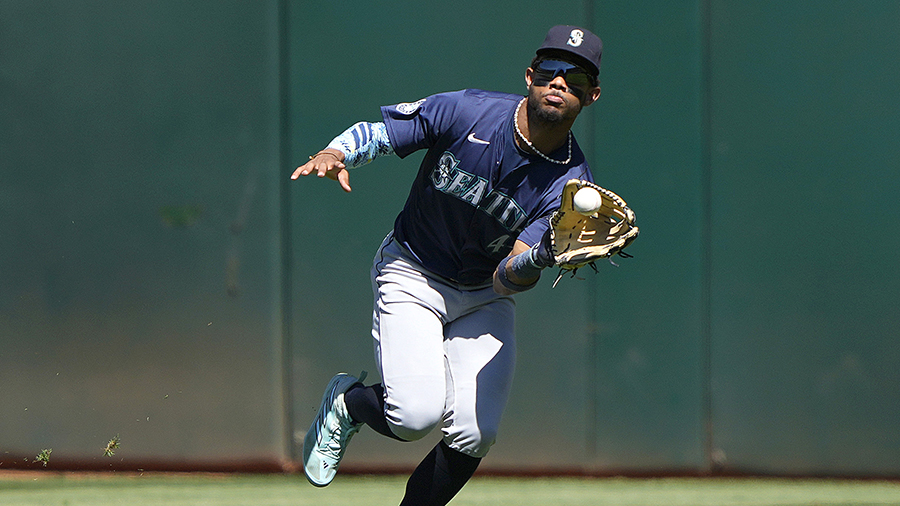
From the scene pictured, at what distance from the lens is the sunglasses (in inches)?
126

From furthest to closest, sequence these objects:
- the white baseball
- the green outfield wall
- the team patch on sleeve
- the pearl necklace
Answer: the green outfield wall, the team patch on sleeve, the pearl necklace, the white baseball

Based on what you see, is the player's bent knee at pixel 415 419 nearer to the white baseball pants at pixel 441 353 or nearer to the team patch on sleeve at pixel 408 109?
the white baseball pants at pixel 441 353

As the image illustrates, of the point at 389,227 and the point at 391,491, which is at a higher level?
the point at 389,227

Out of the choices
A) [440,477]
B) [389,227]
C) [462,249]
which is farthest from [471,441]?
[389,227]

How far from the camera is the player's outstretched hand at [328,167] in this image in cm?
297

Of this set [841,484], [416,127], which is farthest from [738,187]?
[416,127]

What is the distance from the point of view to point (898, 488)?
15.2 feet

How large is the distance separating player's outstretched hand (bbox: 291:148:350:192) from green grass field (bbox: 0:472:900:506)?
1.82 metres

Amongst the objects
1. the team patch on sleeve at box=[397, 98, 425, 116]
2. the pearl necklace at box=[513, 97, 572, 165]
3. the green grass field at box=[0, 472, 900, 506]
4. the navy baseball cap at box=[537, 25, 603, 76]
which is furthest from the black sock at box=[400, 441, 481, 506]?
the navy baseball cap at box=[537, 25, 603, 76]

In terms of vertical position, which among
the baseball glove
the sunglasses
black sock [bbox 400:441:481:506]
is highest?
the sunglasses

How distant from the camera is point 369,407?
343 cm

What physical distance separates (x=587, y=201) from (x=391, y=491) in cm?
219

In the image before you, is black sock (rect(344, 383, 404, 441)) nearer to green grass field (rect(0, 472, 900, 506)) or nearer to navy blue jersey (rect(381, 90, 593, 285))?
navy blue jersey (rect(381, 90, 593, 285))

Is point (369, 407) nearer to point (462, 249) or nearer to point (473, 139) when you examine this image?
point (462, 249)
